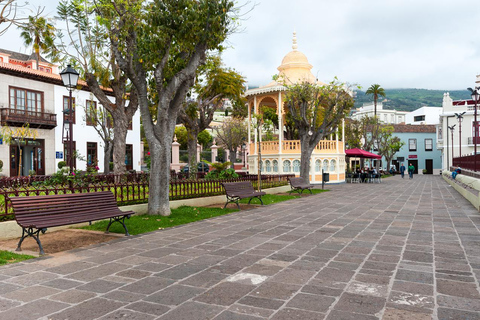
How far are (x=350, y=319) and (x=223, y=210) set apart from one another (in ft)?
25.1

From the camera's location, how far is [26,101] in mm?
25062

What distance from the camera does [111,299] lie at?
3.78 meters

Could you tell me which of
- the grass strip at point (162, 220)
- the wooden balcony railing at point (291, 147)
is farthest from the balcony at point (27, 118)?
the grass strip at point (162, 220)

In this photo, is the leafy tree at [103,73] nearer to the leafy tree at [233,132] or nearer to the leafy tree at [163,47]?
the leafy tree at [163,47]

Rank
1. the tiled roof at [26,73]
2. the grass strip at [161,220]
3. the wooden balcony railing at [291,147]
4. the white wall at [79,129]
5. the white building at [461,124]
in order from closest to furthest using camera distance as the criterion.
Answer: the grass strip at [161,220] → the tiled roof at [26,73] → the wooden balcony railing at [291,147] → the white wall at [79,129] → the white building at [461,124]

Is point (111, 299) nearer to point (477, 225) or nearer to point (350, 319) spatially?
point (350, 319)

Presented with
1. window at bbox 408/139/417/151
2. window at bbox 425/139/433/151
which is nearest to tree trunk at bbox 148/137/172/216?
window at bbox 408/139/417/151

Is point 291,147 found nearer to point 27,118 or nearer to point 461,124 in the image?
point 27,118

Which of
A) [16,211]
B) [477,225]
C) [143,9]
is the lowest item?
[477,225]

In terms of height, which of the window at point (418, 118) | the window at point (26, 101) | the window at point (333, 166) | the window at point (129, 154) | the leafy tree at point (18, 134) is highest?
the window at point (418, 118)

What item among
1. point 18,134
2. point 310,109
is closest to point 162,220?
point 310,109

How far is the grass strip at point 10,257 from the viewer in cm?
528

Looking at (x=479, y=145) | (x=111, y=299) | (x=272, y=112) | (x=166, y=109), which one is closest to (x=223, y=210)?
(x=166, y=109)

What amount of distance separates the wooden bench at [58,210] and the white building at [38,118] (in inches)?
695
